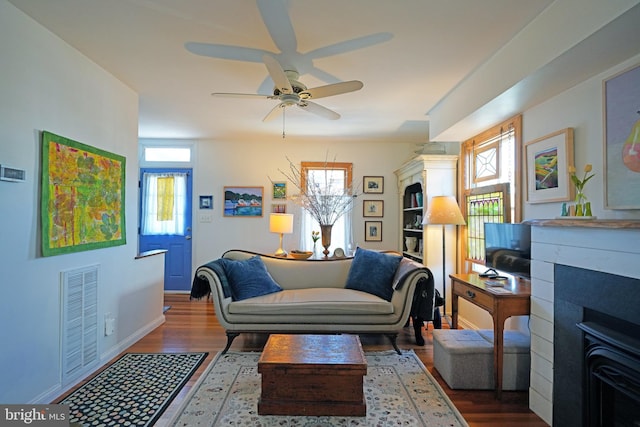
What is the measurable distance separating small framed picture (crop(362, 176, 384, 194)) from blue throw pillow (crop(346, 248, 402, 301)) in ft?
6.59

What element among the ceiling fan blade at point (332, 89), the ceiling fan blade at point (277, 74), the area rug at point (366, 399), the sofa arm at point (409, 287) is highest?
the ceiling fan blade at point (277, 74)

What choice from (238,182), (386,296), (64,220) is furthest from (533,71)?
(238,182)

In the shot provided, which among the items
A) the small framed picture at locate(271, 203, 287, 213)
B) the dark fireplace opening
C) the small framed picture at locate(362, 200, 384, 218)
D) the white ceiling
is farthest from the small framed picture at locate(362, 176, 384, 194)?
the dark fireplace opening

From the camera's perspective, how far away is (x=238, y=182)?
5270 millimetres

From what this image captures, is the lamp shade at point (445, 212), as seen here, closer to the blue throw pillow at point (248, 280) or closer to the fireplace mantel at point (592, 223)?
the fireplace mantel at point (592, 223)

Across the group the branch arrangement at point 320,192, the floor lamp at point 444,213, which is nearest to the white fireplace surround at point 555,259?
the floor lamp at point 444,213

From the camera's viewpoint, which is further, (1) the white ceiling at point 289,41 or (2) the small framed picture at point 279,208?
(2) the small framed picture at point 279,208

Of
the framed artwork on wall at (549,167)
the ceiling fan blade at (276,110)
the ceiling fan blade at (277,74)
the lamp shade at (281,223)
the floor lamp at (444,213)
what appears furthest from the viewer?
the lamp shade at (281,223)

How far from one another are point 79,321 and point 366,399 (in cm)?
223

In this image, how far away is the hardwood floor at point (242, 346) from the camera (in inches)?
78.0

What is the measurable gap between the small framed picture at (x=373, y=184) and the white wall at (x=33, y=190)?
12.2ft

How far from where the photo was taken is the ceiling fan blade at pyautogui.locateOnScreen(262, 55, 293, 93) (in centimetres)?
198

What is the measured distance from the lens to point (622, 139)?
177 centimetres

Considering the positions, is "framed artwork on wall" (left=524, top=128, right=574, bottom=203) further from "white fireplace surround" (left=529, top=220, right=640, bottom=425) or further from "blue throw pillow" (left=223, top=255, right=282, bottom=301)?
"blue throw pillow" (left=223, top=255, right=282, bottom=301)
